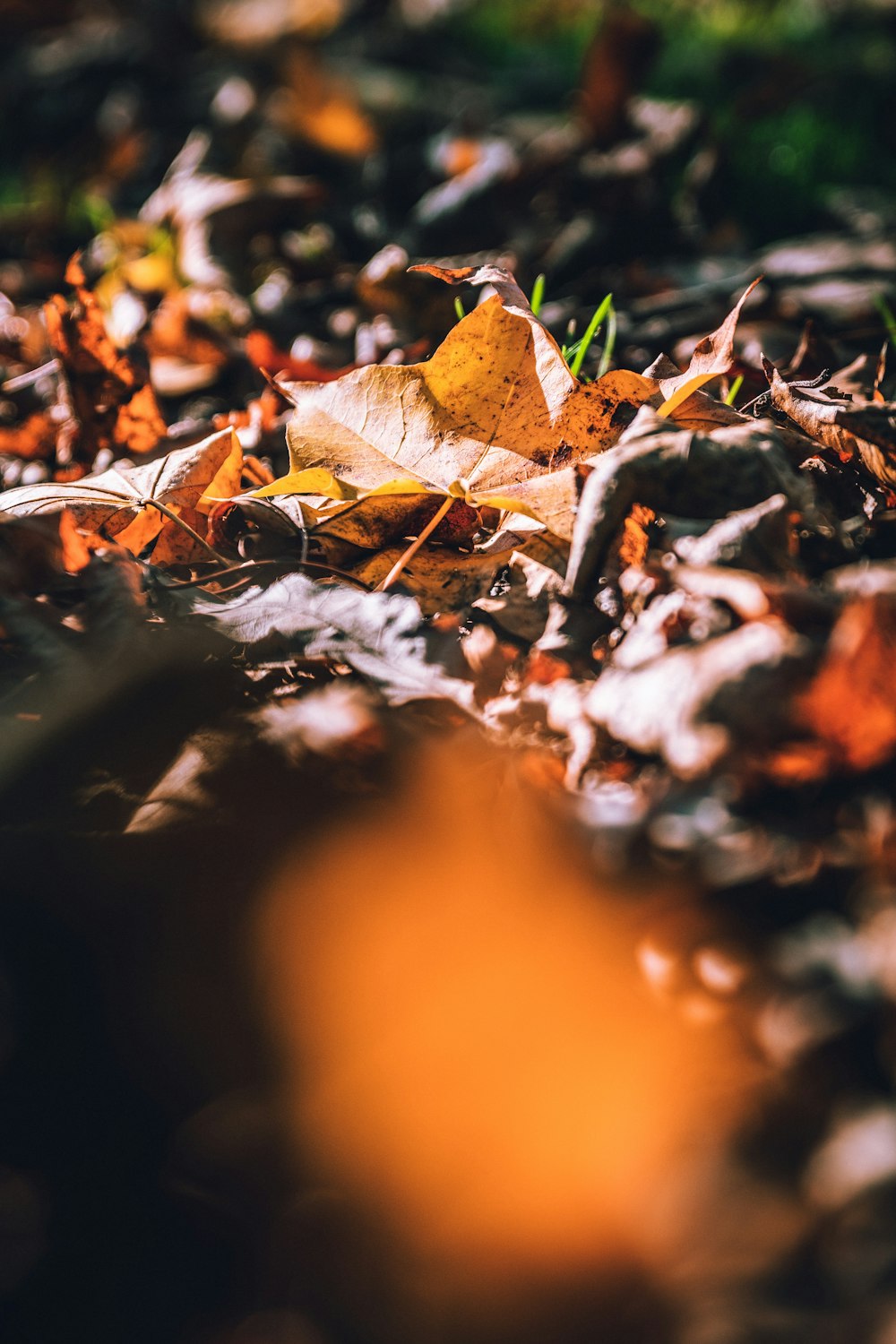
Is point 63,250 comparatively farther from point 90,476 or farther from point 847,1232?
point 847,1232

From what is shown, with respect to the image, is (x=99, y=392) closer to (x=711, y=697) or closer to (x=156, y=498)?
(x=156, y=498)

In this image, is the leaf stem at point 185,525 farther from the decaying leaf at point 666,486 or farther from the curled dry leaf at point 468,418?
the decaying leaf at point 666,486

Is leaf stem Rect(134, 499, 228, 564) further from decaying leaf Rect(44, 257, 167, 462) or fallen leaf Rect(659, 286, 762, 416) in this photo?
fallen leaf Rect(659, 286, 762, 416)

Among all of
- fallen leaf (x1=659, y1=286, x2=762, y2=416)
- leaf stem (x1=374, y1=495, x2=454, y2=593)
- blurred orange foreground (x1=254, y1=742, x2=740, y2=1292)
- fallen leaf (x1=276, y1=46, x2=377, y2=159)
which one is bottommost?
blurred orange foreground (x1=254, y1=742, x2=740, y2=1292)

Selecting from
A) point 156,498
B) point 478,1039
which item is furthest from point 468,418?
point 478,1039

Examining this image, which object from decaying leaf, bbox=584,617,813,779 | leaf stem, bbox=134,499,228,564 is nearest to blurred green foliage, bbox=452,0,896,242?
leaf stem, bbox=134,499,228,564

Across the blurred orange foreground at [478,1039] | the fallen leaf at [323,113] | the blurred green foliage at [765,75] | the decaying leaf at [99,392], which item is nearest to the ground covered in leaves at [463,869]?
the blurred orange foreground at [478,1039]
